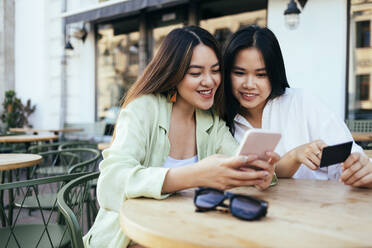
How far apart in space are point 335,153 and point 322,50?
3.75 meters

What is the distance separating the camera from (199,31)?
1475 millimetres

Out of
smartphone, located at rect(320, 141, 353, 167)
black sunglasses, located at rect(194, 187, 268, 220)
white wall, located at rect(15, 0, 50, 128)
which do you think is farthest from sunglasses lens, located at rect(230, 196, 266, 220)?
white wall, located at rect(15, 0, 50, 128)

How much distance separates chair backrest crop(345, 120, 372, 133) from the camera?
14.1 feet

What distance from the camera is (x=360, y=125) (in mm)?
4359

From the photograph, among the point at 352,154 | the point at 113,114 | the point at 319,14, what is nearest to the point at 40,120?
the point at 113,114

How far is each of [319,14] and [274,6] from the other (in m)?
0.69

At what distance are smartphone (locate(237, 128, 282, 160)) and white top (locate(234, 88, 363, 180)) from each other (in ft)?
2.46

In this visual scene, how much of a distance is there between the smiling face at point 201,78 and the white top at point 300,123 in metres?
0.42

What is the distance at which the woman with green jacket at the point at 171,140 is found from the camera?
107 cm

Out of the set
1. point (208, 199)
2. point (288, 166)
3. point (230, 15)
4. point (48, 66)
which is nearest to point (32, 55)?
point (48, 66)

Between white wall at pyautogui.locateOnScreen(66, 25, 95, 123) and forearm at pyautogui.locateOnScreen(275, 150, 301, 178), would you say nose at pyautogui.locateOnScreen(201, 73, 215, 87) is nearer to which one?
forearm at pyautogui.locateOnScreen(275, 150, 301, 178)

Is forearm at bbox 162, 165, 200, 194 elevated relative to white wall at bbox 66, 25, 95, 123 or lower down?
lower down

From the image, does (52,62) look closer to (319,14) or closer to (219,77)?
(319,14)

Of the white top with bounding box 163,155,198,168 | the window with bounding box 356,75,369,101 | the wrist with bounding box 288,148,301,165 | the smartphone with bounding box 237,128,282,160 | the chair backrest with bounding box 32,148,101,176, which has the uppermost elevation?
the window with bounding box 356,75,369,101
